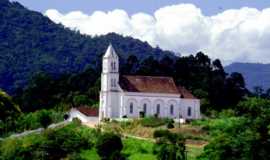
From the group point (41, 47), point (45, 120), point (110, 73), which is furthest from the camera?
point (41, 47)

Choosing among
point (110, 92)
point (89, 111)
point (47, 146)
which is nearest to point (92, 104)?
point (89, 111)

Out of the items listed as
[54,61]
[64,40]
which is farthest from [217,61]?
[64,40]

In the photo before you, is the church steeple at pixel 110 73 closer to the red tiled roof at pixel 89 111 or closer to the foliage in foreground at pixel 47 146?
the red tiled roof at pixel 89 111

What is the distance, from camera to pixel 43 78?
87.0 m

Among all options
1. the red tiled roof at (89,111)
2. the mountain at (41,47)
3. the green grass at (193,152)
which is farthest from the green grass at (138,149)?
the mountain at (41,47)

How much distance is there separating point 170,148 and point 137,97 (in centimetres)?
2177

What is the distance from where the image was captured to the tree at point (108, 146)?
50000 millimetres

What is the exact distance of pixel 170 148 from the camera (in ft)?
152

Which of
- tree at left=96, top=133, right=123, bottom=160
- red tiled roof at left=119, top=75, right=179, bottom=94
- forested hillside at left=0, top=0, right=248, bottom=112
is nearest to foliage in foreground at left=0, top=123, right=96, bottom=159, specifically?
tree at left=96, top=133, right=123, bottom=160

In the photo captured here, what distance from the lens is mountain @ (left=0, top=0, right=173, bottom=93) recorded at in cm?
13488

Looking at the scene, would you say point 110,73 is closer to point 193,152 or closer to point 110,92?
point 110,92

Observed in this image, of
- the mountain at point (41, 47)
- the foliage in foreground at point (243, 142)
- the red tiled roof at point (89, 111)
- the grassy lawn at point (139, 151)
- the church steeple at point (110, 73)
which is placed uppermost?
the mountain at point (41, 47)

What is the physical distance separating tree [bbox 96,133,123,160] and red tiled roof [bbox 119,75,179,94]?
16743 millimetres

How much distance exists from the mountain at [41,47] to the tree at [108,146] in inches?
3001
